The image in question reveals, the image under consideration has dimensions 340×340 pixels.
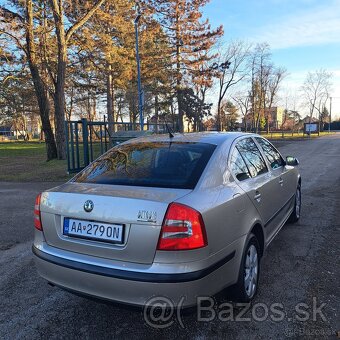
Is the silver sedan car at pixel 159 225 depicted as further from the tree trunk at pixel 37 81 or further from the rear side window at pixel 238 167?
the tree trunk at pixel 37 81

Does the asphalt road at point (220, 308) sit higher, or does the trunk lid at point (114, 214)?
the trunk lid at point (114, 214)

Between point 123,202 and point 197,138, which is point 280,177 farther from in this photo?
point 123,202

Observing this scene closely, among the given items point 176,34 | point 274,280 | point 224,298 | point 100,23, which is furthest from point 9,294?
point 176,34

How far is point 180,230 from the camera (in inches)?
95.4

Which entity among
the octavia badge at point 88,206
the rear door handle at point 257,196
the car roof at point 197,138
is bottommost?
the rear door handle at point 257,196

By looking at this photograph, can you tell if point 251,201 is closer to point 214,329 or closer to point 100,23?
point 214,329

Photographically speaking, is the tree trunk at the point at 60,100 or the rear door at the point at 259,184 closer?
the rear door at the point at 259,184

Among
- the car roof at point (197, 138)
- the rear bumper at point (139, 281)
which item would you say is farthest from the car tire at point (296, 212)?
the rear bumper at point (139, 281)

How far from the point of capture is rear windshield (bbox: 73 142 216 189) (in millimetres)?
2906

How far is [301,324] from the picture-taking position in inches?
112

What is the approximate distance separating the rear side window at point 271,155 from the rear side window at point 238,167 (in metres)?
0.98

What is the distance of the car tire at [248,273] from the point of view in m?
2.96

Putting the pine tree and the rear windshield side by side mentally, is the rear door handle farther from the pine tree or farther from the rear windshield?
the pine tree

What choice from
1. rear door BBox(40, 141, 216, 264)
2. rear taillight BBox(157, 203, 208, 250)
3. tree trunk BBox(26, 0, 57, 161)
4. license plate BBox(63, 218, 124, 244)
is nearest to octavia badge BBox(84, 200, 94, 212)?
rear door BBox(40, 141, 216, 264)
